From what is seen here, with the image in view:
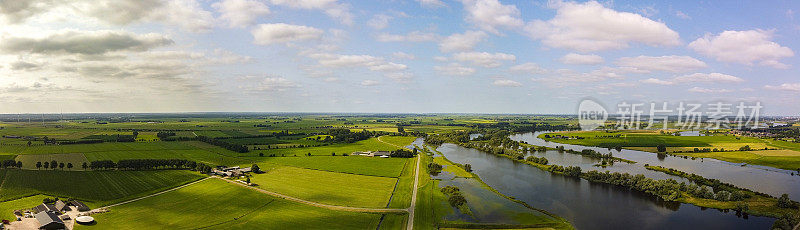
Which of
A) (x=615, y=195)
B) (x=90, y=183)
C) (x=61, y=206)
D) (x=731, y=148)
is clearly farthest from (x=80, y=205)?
(x=731, y=148)

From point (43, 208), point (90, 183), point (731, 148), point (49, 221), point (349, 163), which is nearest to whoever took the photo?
point (49, 221)

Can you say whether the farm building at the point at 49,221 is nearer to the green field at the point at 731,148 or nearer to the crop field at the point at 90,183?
the crop field at the point at 90,183

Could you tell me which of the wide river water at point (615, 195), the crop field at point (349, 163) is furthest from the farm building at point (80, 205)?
the wide river water at point (615, 195)

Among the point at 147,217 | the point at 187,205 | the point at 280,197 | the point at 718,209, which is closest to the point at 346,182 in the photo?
the point at 280,197

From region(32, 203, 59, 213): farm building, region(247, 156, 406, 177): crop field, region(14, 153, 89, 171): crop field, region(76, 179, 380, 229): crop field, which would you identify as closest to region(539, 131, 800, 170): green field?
region(247, 156, 406, 177): crop field

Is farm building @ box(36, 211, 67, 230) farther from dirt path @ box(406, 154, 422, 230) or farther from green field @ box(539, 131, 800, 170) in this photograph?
green field @ box(539, 131, 800, 170)

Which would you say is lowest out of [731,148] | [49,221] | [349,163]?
[49,221]

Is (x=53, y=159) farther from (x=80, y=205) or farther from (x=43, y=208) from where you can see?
(x=80, y=205)
